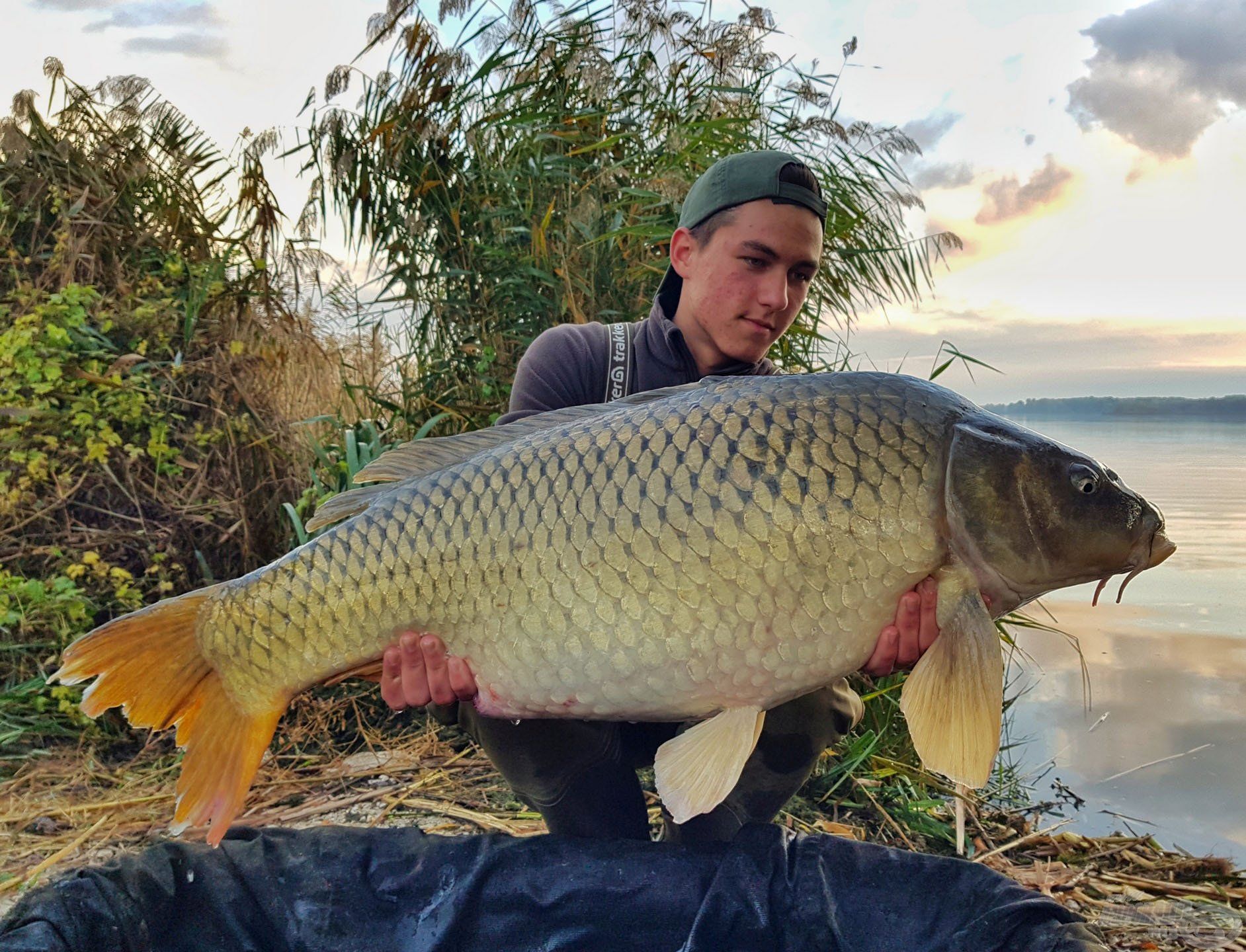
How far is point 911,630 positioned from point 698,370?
766mm

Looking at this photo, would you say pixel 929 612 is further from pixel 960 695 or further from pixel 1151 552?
pixel 1151 552

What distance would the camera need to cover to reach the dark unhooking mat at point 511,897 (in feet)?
4.25

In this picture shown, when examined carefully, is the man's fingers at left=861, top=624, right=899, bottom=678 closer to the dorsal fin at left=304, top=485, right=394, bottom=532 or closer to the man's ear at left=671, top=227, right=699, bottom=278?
the dorsal fin at left=304, top=485, right=394, bottom=532

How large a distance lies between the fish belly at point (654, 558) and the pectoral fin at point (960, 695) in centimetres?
8

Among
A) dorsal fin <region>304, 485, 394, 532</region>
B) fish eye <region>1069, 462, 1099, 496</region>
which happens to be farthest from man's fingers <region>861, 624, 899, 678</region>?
dorsal fin <region>304, 485, 394, 532</region>

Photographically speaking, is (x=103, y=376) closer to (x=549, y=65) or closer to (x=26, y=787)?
(x=26, y=787)

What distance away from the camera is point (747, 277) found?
1.67 metres

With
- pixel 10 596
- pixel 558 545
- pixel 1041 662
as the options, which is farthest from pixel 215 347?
pixel 1041 662

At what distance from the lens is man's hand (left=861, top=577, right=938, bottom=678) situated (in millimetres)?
1153

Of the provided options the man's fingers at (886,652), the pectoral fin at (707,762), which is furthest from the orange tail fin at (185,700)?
the man's fingers at (886,652)

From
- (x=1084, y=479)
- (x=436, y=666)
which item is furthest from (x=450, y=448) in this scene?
(x=1084, y=479)

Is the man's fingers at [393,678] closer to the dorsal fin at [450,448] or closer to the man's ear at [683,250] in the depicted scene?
the dorsal fin at [450,448]

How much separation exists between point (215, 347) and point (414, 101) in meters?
1.04

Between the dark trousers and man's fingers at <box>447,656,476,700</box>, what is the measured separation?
18 cm
